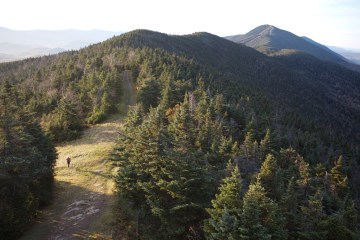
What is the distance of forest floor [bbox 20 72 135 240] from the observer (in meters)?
25.3

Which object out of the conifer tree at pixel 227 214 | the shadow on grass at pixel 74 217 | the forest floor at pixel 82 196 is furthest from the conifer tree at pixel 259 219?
the shadow on grass at pixel 74 217

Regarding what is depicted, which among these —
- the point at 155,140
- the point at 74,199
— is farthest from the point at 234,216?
the point at 74,199

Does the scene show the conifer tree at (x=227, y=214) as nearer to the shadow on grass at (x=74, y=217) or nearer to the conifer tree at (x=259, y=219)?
the conifer tree at (x=259, y=219)

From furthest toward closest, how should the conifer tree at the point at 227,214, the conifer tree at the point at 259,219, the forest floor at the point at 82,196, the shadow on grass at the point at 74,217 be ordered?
the forest floor at the point at 82,196 → the shadow on grass at the point at 74,217 → the conifer tree at the point at 227,214 → the conifer tree at the point at 259,219

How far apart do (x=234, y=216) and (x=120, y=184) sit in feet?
37.5

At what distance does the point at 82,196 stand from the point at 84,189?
160 cm

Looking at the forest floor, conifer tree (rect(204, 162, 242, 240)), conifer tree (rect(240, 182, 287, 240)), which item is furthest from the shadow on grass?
conifer tree (rect(240, 182, 287, 240))

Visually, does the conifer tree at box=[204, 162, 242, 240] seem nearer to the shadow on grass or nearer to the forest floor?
the forest floor

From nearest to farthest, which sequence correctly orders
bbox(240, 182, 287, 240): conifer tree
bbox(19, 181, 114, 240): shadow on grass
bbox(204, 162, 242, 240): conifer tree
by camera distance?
bbox(240, 182, 287, 240): conifer tree, bbox(204, 162, 242, 240): conifer tree, bbox(19, 181, 114, 240): shadow on grass

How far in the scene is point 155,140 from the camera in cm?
2392

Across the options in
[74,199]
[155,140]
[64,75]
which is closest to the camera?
[155,140]

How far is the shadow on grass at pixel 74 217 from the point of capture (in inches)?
982

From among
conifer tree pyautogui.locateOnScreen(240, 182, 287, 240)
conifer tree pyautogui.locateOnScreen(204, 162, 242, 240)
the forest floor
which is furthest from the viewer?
the forest floor

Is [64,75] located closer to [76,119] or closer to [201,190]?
[76,119]
